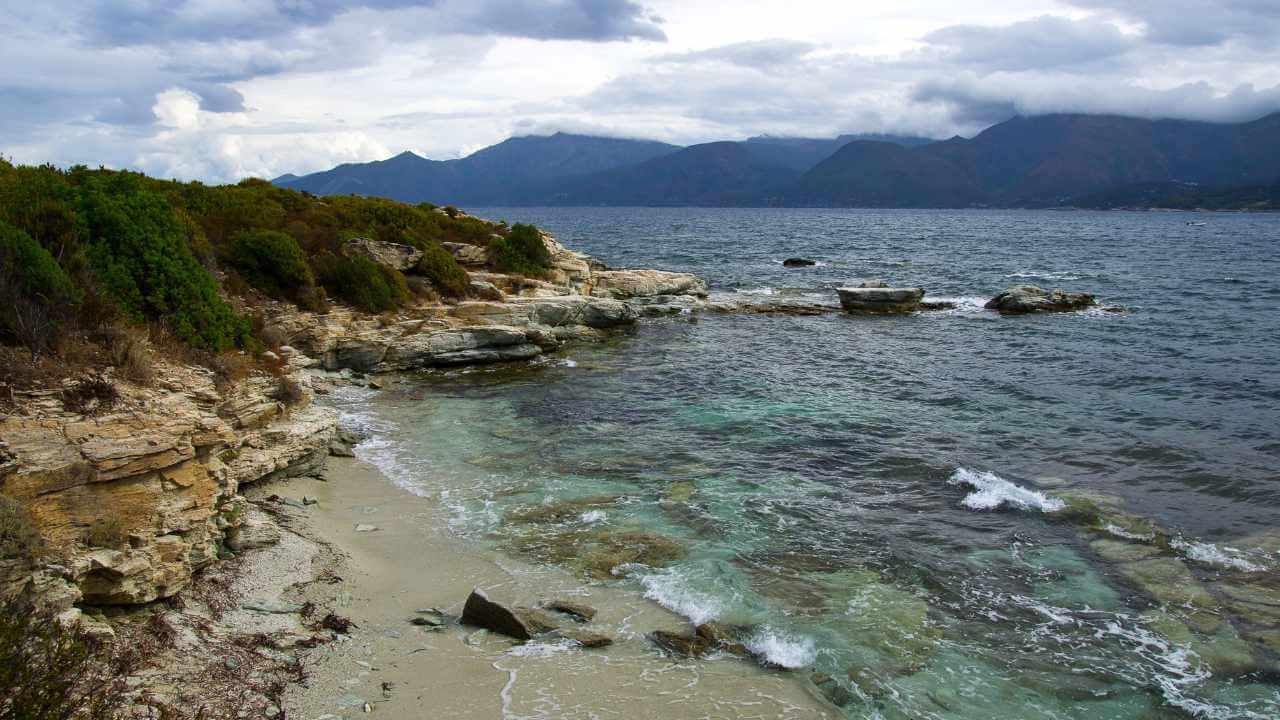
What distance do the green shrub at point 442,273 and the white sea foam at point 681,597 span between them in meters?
26.1

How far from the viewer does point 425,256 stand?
3781 cm

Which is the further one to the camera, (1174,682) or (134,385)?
(134,385)

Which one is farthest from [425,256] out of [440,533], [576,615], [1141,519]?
[1141,519]

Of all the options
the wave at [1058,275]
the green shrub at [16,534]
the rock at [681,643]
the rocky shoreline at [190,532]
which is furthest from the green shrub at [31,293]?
the wave at [1058,275]

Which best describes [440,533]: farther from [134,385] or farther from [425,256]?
[425,256]

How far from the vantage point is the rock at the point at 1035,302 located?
50281 millimetres

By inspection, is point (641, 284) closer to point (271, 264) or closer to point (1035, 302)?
point (271, 264)

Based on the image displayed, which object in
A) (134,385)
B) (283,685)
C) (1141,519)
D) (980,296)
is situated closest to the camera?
(283,685)

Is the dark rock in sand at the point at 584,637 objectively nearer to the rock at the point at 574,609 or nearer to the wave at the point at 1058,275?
the rock at the point at 574,609

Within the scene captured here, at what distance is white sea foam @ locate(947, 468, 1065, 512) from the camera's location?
17984 millimetres

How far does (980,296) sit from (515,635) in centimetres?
5563

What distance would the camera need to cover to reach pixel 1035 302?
50469 millimetres

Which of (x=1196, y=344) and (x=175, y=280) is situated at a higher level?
(x=175, y=280)

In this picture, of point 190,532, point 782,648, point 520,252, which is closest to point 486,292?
point 520,252
